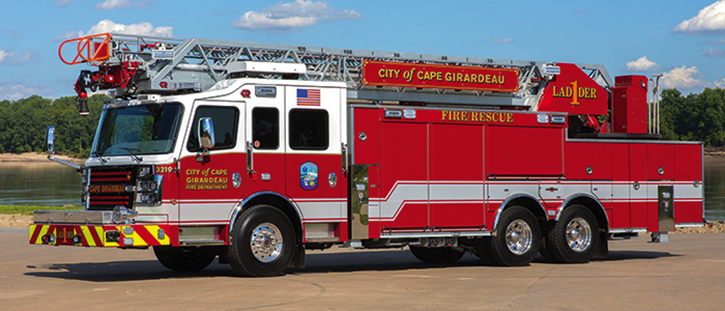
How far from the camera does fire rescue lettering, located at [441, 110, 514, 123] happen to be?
595 inches

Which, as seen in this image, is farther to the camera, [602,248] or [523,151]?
[602,248]

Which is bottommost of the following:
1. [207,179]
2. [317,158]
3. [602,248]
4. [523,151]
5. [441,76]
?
[602,248]

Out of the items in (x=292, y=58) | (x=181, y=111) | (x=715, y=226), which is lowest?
(x=715, y=226)

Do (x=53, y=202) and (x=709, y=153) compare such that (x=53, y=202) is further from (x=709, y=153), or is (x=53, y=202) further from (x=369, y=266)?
(x=709, y=153)

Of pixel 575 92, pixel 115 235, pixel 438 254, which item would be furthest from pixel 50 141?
pixel 575 92

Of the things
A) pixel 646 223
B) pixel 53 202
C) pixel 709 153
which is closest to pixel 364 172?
pixel 646 223

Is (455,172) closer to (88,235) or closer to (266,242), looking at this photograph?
(266,242)

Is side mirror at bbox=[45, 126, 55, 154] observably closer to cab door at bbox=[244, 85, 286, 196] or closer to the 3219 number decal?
the 3219 number decal

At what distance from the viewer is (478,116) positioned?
15414 mm

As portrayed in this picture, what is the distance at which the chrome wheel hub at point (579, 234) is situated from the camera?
1639 cm

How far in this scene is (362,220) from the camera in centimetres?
1404

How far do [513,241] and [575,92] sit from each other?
10.7 feet

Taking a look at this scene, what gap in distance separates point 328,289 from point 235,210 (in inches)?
74.9

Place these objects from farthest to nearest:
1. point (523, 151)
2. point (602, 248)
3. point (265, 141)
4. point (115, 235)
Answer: point (602, 248)
point (523, 151)
point (265, 141)
point (115, 235)
